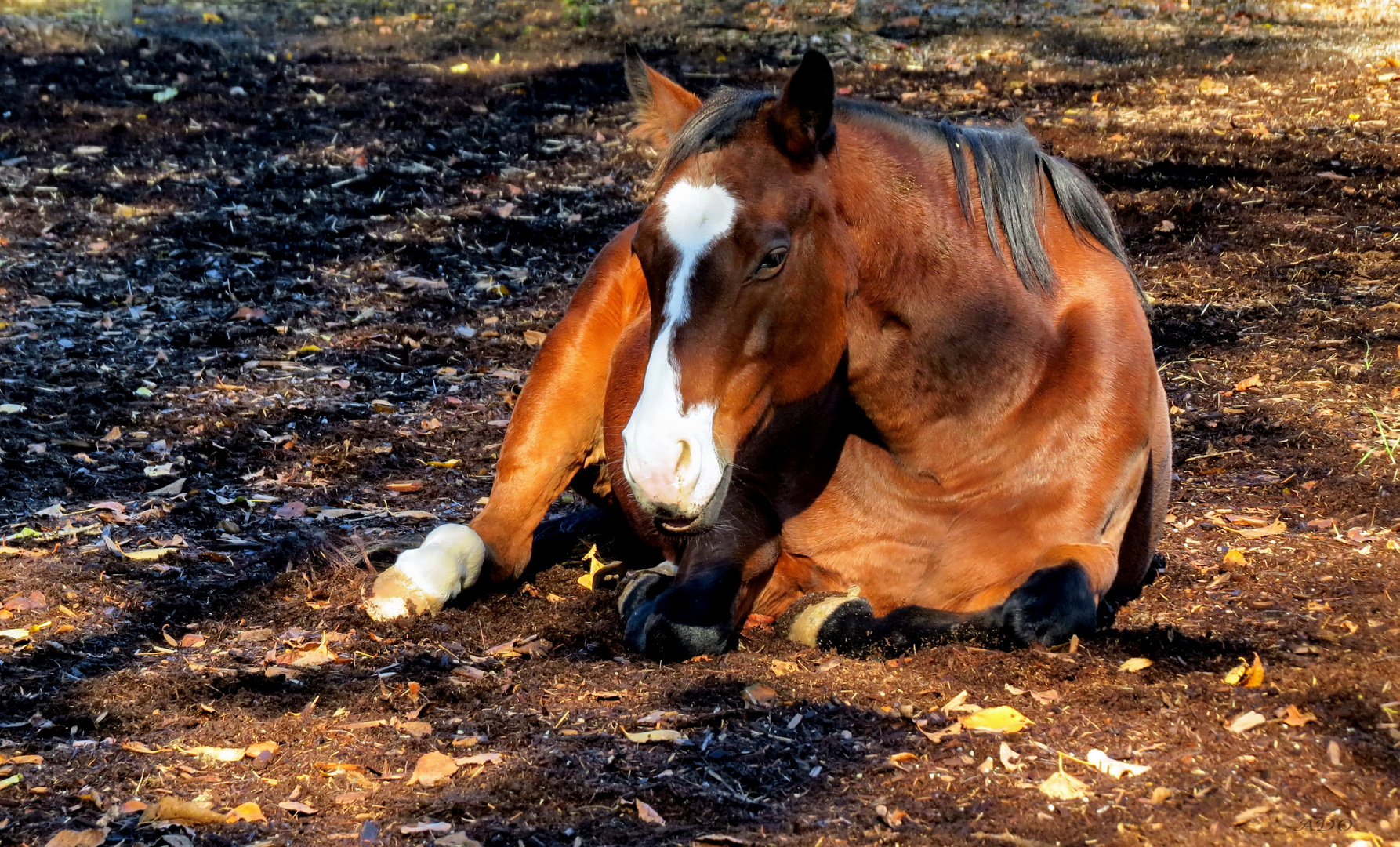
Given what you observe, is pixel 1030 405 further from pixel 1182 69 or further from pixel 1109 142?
pixel 1182 69

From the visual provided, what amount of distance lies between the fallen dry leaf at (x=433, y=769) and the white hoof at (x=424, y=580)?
42.4 inches

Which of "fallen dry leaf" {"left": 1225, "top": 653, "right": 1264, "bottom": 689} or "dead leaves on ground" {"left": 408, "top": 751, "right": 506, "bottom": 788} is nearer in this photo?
"dead leaves on ground" {"left": 408, "top": 751, "right": 506, "bottom": 788}

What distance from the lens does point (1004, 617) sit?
324cm

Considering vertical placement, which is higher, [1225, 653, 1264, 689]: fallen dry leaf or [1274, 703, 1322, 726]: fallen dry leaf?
[1274, 703, 1322, 726]: fallen dry leaf

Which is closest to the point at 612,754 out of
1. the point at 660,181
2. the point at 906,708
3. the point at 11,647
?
the point at 906,708

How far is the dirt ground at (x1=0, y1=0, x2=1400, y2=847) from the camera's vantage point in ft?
8.75

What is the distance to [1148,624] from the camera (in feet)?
11.7

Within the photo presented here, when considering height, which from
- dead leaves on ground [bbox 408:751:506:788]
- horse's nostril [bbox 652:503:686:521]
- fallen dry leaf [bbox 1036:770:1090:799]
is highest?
horse's nostril [bbox 652:503:686:521]

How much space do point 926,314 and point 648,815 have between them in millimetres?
1431

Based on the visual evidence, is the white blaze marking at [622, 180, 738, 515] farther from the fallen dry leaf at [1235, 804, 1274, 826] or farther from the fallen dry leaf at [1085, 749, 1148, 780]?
the fallen dry leaf at [1235, 804, 1274, 826]

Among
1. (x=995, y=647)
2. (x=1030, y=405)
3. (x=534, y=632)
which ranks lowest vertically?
(x=534, y=632)

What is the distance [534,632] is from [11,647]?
139 cm

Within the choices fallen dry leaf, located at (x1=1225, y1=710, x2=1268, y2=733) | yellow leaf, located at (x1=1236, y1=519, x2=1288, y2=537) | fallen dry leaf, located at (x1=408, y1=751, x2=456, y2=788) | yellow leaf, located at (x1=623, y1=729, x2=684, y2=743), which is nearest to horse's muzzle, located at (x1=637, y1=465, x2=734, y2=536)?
yellow leaf, located at (x1=623, y1=729, x2=684, y2=743)

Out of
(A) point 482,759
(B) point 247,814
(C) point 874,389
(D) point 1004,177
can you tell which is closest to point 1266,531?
(D) point 1004,177
